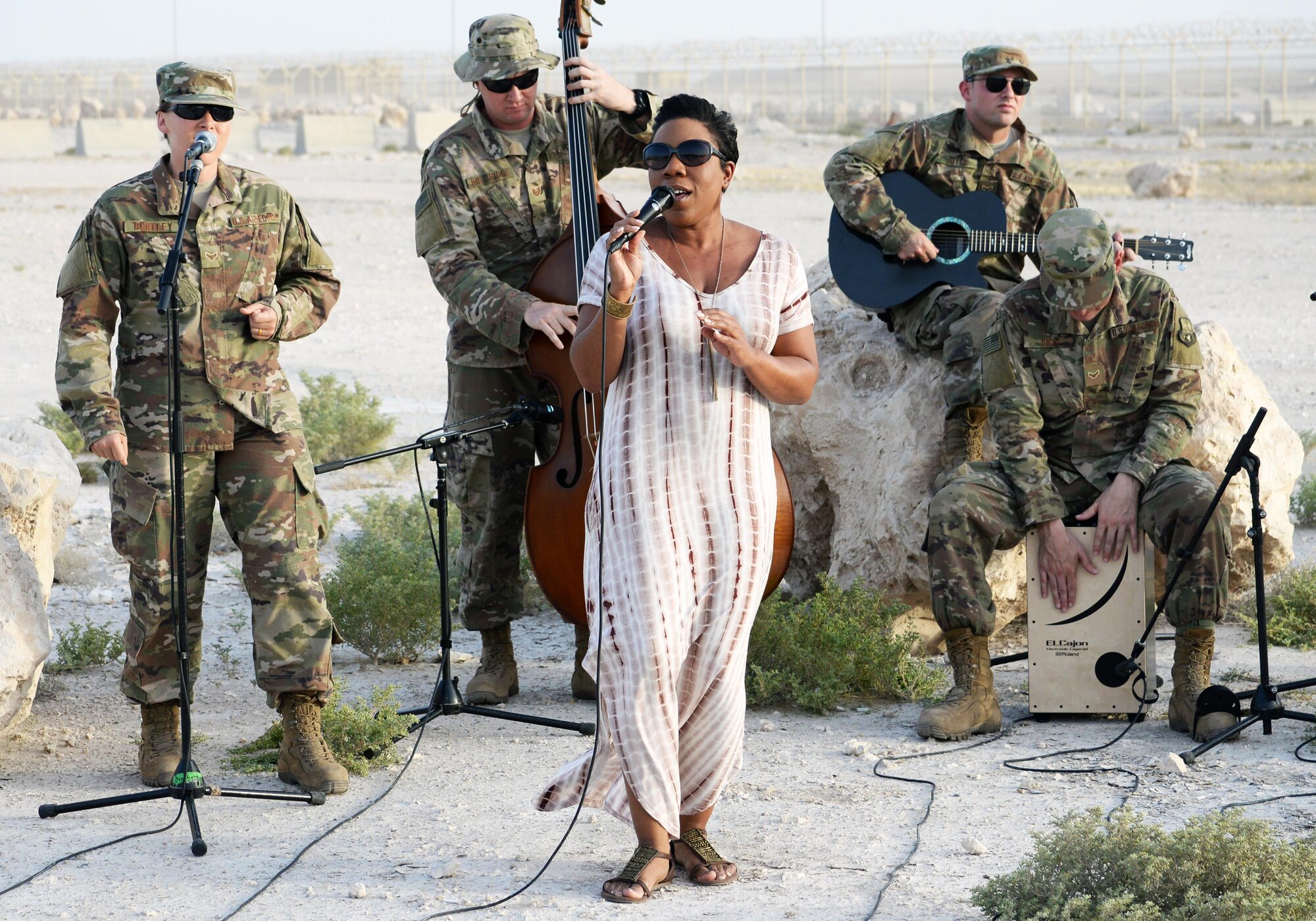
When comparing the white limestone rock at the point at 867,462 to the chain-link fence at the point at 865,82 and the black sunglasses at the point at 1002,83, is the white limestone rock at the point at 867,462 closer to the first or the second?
the black sunglasses at the point at 1002,83

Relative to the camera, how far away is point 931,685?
646 centimetres

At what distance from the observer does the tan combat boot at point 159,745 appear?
5352 mm

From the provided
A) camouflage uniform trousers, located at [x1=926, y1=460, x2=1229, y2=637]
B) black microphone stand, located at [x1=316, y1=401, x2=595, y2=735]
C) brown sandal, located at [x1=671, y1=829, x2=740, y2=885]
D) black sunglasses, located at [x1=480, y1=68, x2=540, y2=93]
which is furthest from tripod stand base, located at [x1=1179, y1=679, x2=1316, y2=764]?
black sunglasses, located at [x1=480, y1=68, x2=540, y2=93]

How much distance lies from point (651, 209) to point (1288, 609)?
14.7ft

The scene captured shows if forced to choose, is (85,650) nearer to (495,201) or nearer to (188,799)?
(188,799)

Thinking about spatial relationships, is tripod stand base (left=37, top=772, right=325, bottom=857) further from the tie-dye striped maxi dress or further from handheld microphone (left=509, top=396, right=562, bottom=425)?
handheld microphone (left=509, top=396, right=562, bottom=425)

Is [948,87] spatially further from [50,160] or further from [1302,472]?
[1302,472]

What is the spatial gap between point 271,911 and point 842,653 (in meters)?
2.79

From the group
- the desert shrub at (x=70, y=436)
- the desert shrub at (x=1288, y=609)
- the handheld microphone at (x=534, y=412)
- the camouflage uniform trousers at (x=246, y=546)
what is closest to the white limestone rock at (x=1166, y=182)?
the desert shrub at (x=70, y=436)

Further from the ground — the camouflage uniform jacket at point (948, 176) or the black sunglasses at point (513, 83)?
the black sunglasses at point (513, 83)

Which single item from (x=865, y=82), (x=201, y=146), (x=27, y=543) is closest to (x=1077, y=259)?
(x=201, y=146)

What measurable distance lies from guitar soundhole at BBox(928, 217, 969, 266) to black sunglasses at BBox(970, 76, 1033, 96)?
576 millimetres

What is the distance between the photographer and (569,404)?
548cm

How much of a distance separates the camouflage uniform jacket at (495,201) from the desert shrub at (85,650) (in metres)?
2.03
